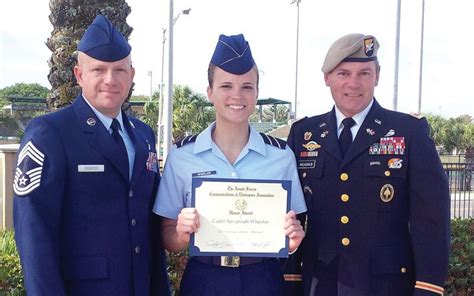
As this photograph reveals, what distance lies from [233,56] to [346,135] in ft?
2.37

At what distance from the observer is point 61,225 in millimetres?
2264

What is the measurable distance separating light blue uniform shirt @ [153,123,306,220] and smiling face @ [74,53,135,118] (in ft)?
1.36

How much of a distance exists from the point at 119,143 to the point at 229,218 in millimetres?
607

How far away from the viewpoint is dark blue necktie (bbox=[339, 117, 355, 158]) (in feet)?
9.03

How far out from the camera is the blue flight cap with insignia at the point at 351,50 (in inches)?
106

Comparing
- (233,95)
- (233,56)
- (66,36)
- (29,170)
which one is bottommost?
(29,170)

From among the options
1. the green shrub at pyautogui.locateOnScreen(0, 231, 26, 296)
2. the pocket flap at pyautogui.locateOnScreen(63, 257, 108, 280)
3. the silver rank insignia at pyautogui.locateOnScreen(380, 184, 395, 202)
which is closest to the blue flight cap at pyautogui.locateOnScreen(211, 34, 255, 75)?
the silver rank insignia at pyautogui.locateOnScreen(380, 184, 395, 202)

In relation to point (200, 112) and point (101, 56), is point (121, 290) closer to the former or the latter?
point (101, 56)

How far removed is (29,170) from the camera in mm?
2193

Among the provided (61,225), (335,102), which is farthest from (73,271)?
(335,102)

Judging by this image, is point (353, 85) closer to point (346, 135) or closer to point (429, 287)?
point (346, 135)

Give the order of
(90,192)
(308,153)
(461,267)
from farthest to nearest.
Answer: (461,267), (308,153), (90,192)

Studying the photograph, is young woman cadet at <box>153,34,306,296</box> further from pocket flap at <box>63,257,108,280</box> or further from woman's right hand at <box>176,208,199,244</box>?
pocket flap at <box>63,257,108,280</box>

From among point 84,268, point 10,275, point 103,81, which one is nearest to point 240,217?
point 84,268
